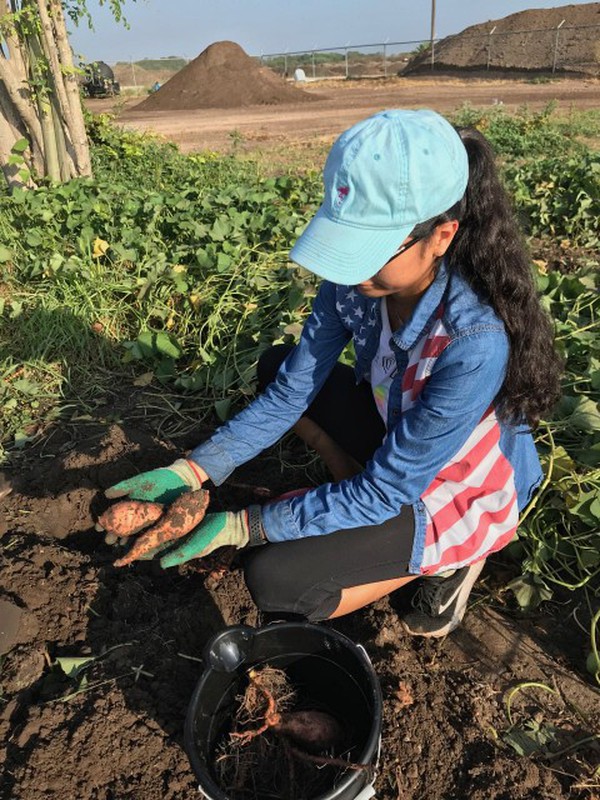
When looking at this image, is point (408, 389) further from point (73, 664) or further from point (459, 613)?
point (73, 664)

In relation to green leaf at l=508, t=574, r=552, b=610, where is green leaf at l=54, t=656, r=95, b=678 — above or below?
above

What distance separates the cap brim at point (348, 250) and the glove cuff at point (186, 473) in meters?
0.69

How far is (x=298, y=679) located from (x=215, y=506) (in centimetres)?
72

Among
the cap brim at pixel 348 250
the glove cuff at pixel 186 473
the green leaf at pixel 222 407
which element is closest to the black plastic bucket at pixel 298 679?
the glove cuff at pixel 186 473

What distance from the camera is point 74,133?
495cm

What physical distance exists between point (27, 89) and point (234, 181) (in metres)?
1.68

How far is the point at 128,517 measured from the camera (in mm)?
1477

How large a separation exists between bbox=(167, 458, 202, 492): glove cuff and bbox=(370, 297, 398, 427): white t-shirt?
522mm

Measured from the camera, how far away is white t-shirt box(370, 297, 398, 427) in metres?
1.58

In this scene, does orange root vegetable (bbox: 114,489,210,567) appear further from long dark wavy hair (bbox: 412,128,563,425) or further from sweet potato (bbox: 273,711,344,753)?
long dark wavy hair (bbox: 412,128,563,425)

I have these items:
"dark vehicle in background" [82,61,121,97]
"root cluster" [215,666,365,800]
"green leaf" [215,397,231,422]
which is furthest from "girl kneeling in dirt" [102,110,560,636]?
"dark vehicle in background" [82,61,121,97]

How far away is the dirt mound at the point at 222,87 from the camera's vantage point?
1897cm

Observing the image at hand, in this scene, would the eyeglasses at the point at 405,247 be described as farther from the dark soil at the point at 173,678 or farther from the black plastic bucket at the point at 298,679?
the dark soil at the point at 173,678

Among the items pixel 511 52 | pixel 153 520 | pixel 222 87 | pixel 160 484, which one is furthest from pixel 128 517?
pixel 511 52
